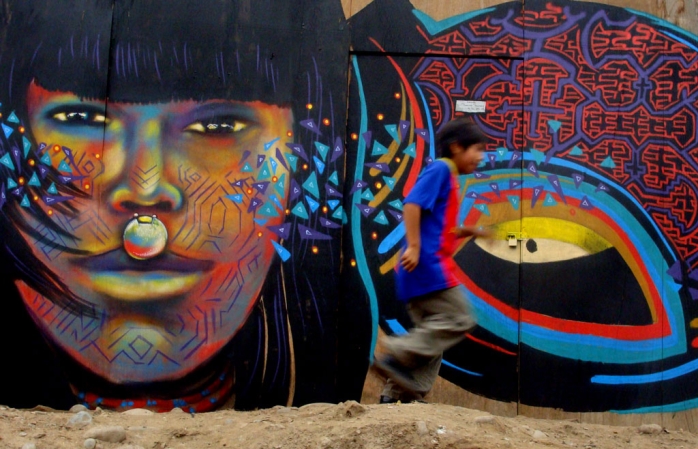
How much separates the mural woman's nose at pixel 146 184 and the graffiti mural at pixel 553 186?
1.33m

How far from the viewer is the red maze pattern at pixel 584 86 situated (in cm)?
523

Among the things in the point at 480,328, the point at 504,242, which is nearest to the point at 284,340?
Answer: the point at 480,328

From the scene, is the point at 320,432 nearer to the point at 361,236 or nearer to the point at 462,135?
the point at 462,135

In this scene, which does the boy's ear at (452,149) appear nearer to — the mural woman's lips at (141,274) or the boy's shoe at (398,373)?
the boy's shoe at (398,373)

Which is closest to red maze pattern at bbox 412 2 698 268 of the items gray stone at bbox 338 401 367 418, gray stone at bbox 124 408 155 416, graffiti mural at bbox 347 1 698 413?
graffiti mural at bbox 347 1 698 413

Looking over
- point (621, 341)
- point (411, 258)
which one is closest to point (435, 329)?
point (411, 258)

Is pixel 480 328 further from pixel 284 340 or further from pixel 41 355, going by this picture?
pixel 41 355

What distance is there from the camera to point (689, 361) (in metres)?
5.11

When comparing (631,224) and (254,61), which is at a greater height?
(254,61)

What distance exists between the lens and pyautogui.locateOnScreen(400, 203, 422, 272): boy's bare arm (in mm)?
3494

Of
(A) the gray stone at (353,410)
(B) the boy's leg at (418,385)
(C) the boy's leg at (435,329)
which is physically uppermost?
(C) the boy's leg at (435,329)

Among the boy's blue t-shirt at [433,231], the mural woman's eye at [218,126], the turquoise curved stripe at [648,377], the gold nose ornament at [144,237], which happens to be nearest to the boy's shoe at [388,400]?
the boy's blue t-shirt at [433,231]

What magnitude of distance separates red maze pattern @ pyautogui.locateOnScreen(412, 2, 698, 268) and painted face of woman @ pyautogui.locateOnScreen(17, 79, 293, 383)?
4.57 ft

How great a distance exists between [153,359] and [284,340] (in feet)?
3.08
